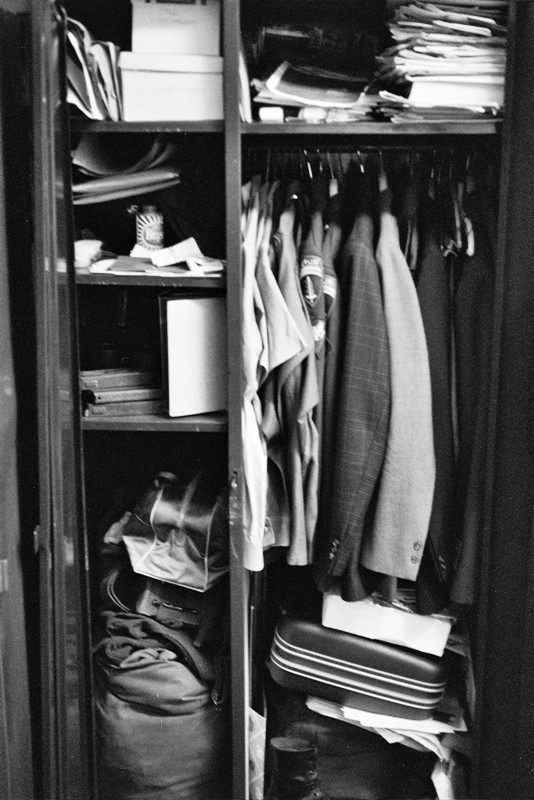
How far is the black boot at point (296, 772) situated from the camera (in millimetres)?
→ 1722

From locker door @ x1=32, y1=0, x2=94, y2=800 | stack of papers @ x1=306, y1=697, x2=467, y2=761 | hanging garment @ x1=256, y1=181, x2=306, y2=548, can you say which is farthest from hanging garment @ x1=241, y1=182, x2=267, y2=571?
stack of papers @ x1=306, y1=697, x2=467, y2=761

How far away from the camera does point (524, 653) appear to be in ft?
4.67

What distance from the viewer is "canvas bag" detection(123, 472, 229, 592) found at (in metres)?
1.64

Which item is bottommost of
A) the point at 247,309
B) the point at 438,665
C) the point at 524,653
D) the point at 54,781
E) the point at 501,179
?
the point at 54,781

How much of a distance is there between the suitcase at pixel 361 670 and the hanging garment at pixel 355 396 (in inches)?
8.0

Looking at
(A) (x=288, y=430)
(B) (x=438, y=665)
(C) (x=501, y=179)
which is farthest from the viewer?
(B) (x=438, y=665)

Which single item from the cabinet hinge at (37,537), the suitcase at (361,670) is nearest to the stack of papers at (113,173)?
the cabinet hinge at (37,537)

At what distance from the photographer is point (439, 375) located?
4.92 ft

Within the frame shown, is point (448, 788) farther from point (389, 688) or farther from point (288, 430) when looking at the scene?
point (288, 430)

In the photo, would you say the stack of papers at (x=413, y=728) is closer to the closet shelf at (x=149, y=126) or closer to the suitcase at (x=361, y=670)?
the suitcase at (x=361, y=670)

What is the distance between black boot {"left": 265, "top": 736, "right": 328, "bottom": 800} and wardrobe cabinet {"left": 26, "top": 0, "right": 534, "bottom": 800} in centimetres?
11

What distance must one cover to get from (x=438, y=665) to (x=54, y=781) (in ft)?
2.87

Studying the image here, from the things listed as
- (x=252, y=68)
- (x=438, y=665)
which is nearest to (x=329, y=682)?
(x=438, y=665)

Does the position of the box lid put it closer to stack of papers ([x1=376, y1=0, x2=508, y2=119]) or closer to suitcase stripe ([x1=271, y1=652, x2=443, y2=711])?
stack of papers ([x1=376, y1=0, x2=508, y2=119])
